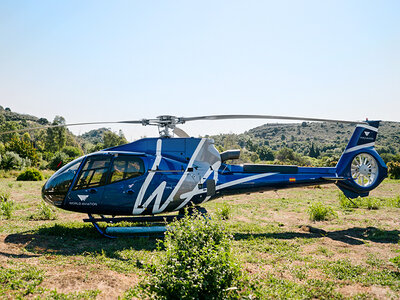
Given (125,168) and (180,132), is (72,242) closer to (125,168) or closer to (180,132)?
(125,168)

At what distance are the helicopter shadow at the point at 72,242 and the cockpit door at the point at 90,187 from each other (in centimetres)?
78

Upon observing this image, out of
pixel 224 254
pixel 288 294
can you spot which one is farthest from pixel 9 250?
pixel 288 294

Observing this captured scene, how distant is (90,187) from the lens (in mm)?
8297

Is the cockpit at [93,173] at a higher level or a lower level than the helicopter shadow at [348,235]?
higher

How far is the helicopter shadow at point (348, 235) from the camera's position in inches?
324

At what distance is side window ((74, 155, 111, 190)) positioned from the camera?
27.3 feet

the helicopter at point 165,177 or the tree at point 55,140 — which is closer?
the helicopter at point 165,177

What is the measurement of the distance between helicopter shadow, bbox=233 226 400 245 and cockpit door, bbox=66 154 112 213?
175 inches

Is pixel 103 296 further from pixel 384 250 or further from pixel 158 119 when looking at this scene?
pixel 384 250

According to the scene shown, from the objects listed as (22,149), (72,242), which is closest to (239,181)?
(72,242)

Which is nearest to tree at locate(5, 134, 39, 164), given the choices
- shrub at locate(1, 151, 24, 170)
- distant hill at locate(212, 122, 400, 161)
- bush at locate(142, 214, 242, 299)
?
shrub at locate(1, 151, 24, 170)

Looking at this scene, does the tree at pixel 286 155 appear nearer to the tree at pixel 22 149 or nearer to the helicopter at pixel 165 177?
the tree at pixel 22 149

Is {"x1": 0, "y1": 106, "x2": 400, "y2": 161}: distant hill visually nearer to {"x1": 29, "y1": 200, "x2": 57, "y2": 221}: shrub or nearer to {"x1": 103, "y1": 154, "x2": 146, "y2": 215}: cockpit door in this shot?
{"x1": 29, "y1": 200, "x2": 57, "y2": 221}: shrub

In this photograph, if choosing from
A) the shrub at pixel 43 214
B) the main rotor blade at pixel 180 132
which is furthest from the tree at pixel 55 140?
the main rotor blade at pixel 180 132
